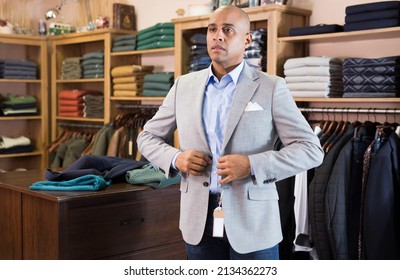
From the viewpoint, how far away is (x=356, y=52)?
3852mm

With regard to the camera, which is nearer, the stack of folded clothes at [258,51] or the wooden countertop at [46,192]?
the wooden countertop at [46,192]

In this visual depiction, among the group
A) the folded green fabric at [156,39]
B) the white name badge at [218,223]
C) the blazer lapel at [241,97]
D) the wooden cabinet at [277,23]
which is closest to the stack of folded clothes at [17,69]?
the folded green fabric at [156,39]

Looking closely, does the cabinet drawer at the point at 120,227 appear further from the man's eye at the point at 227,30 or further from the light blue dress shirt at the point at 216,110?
the man's eye at the point at 227,30

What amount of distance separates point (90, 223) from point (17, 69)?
370cm

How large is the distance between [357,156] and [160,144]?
59.1 inches

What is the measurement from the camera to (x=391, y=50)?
366cm

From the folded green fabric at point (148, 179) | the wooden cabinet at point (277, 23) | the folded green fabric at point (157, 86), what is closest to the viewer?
the folded green fabric at point (148, 179)

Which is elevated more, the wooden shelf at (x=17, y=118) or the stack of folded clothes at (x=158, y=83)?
the stack of folded clothes at (x=158, y=83)

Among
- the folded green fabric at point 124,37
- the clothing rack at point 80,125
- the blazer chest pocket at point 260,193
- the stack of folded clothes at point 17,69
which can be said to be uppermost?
the folded green fabric at point 124,37

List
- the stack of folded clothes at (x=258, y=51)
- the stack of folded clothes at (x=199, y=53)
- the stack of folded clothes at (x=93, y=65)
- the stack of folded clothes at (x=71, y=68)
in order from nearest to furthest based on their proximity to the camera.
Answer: the stack of folded clothes at (x=258, y=51) < the stack of folded clothes at (x=199, y=53) < the stack of folded clothes at (x=93, y=65) < the stack of folded clothes at (x=71, y=68)

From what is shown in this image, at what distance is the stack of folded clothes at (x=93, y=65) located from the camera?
5.55m

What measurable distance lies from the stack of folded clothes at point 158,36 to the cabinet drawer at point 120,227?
6.68ft

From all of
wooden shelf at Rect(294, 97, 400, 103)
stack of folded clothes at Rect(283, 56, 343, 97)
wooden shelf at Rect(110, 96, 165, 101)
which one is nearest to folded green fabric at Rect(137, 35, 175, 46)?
wooden shelf at Rect(110, 96, 165, 101)

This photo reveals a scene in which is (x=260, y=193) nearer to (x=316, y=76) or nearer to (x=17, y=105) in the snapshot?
(x=316, y=76)
